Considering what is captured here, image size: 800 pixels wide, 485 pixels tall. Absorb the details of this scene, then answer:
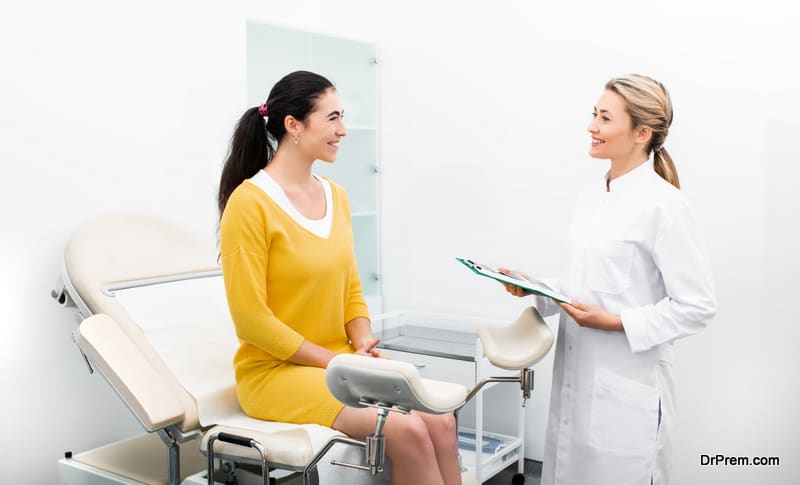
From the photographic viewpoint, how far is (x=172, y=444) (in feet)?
6.67

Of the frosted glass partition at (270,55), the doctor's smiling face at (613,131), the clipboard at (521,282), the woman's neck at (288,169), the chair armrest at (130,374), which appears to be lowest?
the chair armrest at (130,374)

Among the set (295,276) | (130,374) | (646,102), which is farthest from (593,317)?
(130,374)

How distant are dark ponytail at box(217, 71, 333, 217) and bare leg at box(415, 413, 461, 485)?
2.56 feet

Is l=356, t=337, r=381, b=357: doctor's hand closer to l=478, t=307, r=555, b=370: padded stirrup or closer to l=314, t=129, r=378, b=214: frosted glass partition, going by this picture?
l=478, t=307, r=555, b=370: padded stirrup

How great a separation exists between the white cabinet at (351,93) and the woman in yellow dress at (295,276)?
104 centimetres

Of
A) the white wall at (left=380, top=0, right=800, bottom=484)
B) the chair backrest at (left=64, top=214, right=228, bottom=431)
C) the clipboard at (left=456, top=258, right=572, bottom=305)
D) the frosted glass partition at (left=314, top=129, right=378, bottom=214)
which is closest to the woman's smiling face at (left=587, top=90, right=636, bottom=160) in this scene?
the clipboard at (left=456, top=258, right=572, bottom=305)

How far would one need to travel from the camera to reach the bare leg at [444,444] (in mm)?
1939

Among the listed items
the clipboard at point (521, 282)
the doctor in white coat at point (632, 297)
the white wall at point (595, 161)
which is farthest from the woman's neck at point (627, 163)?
the white wall at point (595, 161)

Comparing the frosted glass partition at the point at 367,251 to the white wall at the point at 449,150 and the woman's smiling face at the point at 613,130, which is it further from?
the woman's smiling face at the point at 613,130

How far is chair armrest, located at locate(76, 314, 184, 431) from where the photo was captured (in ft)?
6.31

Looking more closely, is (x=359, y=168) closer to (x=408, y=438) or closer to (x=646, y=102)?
(x=646, y=102)

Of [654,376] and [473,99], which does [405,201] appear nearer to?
[473,99]

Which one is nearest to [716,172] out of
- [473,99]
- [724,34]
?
[724,34]

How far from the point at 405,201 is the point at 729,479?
1.65 m
